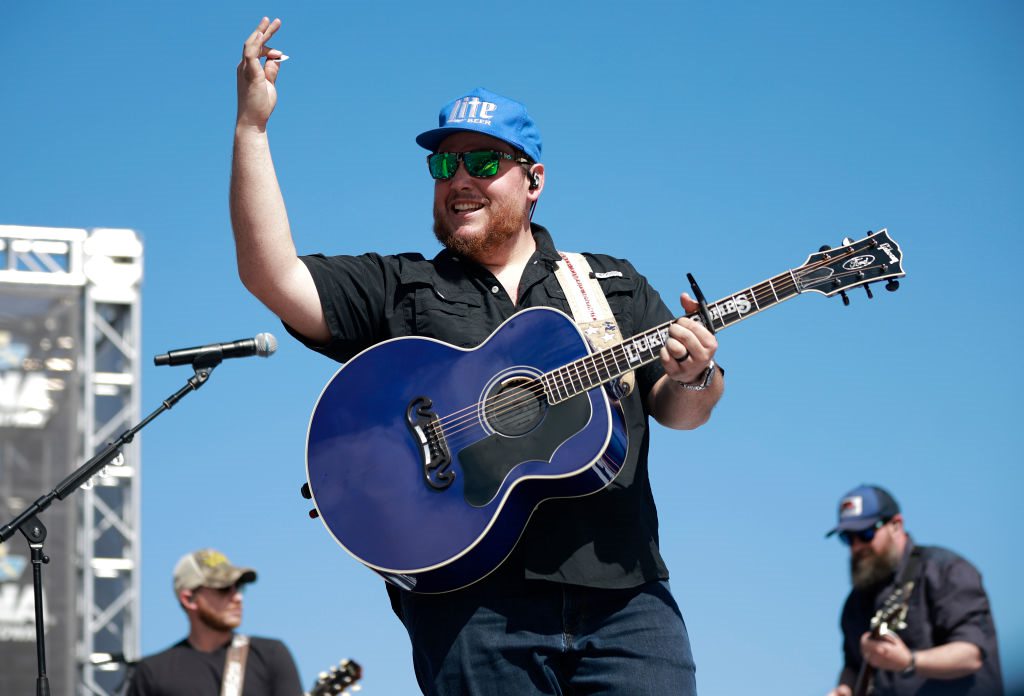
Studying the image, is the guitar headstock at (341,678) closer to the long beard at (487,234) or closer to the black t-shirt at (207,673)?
the black t-shirt at (207,673)

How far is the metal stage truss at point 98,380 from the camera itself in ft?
28.7

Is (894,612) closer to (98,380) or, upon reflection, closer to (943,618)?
(943,618)

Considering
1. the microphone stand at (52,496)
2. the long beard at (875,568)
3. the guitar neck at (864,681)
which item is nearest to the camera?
the microphone stand at (52,496)

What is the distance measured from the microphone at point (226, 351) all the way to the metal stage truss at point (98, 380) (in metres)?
4.78

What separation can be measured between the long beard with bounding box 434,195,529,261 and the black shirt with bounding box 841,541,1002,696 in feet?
10.6

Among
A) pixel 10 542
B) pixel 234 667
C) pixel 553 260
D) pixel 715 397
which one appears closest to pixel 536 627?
pixel 715 397

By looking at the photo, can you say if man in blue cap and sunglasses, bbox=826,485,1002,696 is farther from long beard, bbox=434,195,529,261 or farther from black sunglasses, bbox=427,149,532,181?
black sunglasses, bbox=427,149,532,181

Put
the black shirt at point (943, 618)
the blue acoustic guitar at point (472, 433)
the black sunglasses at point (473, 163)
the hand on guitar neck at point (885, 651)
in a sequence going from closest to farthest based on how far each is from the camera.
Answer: the blue acoustic guitar at point (472, 433) < the black sunglasses at point (473, 163) < the black shirt at point (943, 618) < the hand on guitar neck at point (885, 651)

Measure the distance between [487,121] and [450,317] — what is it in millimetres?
640

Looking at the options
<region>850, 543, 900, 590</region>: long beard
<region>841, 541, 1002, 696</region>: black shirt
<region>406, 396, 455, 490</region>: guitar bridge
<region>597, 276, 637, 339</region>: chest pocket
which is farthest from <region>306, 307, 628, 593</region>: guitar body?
<region>850, 543, 900, 590</region>: long beard

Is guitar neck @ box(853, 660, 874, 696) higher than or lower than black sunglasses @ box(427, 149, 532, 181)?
lower

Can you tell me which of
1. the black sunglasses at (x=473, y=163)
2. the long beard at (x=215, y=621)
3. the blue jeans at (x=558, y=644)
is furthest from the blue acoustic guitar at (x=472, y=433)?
the long beard at (x=215, y=621)

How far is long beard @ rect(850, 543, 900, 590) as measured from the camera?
6.36 meters

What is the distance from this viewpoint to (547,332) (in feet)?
12.0
